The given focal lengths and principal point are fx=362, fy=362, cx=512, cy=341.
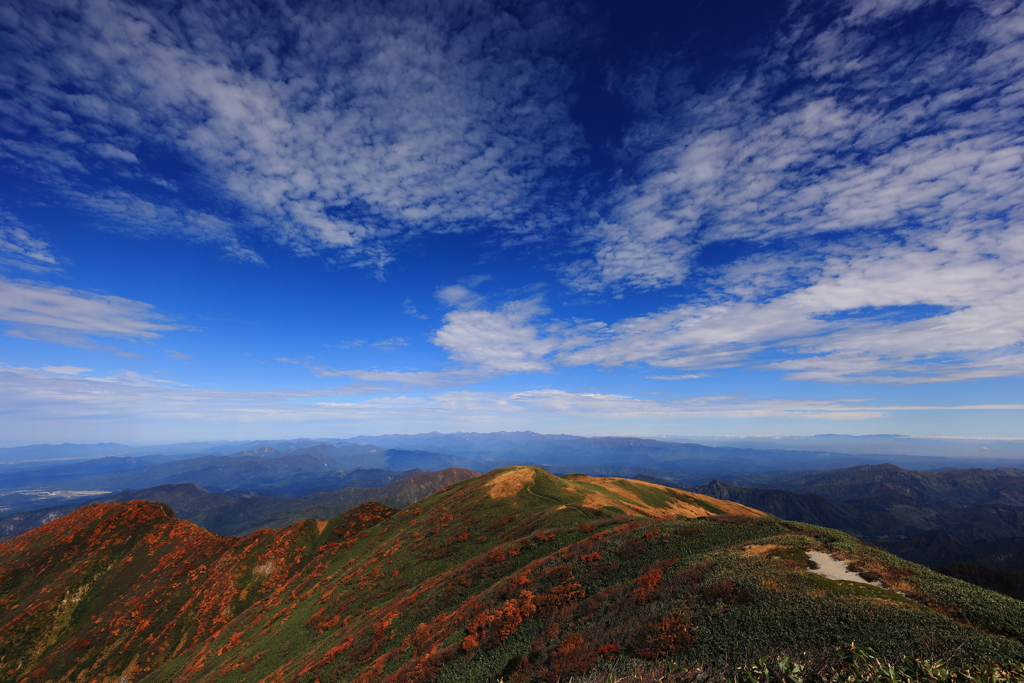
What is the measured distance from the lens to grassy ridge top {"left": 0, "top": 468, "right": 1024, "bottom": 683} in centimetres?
1314

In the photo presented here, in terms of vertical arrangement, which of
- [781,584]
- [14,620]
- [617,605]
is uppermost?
[781,584]

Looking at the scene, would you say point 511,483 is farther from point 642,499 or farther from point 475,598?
point 475,598

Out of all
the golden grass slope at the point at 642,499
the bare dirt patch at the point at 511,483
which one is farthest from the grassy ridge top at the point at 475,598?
the golden grass slope at the point at 642,499

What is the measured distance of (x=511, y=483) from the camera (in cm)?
6238

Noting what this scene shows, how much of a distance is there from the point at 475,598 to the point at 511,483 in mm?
38137

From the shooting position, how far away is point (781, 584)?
15367 millimetres

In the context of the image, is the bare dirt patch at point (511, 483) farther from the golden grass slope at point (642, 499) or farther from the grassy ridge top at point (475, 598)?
the golden grass slope at point (642, 499)

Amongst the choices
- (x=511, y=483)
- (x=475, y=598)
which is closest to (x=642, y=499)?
(x=511, y=483)

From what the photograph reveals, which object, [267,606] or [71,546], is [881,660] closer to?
[267,606]

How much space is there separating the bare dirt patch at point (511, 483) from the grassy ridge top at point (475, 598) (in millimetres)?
383

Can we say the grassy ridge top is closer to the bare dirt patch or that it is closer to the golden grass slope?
the bare dirt patch

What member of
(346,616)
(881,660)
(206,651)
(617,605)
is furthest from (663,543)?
(206,651)

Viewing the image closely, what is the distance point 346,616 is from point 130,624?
6234 centimetres

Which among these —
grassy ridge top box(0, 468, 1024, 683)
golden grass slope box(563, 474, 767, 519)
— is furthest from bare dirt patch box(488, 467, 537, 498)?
golden grass slope box(563, 474, 767, 519)
